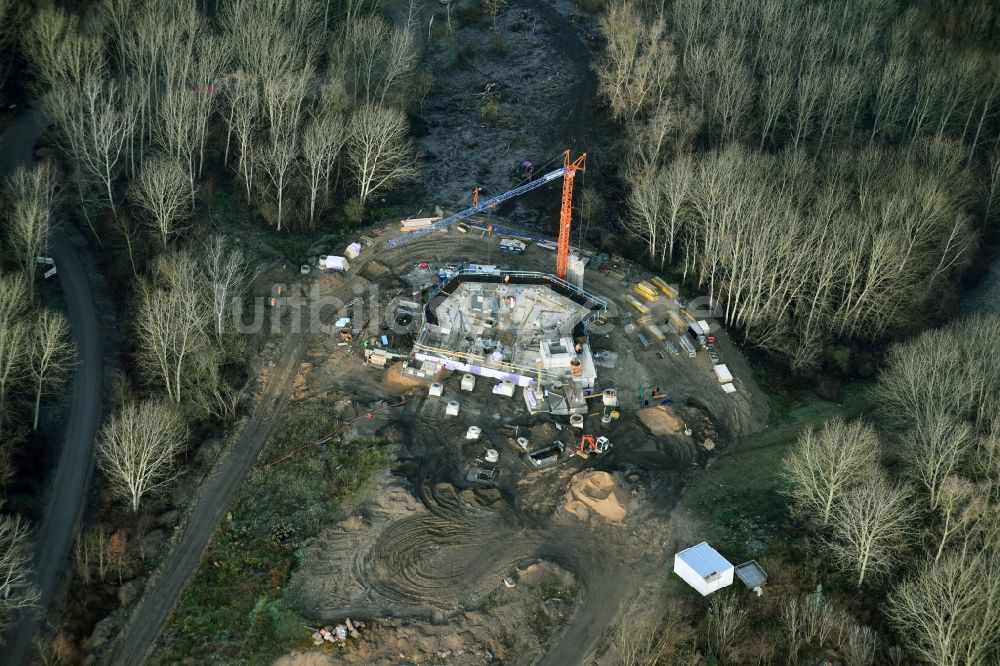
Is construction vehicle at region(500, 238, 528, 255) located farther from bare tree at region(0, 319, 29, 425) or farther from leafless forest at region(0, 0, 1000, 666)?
bare tree at region(0, 319, 29, 425)

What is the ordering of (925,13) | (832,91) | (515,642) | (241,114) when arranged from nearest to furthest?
(515,642)
(241,114)
(832,91)
(925,13)

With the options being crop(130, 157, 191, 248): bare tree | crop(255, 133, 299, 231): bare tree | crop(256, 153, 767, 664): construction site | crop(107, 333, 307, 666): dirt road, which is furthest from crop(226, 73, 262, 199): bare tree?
crop(107, 333, 307, 666): dirt road

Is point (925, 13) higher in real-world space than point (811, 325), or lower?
higher

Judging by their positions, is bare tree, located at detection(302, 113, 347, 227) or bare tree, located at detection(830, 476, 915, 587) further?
bare tree, located at detection(302, 113, 347, 227)

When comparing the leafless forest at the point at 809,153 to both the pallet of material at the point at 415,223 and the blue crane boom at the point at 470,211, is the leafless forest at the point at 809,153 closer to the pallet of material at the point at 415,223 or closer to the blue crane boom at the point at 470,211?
the blue crane boom at the point at 470,211

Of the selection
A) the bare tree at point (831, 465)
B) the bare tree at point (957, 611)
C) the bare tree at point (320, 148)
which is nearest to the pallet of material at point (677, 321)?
the bare tree at point (831, 465)

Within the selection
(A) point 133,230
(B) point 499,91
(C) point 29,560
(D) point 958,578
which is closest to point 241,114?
(A) point 133,230

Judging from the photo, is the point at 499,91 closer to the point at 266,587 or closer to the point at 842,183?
the point at 842,183

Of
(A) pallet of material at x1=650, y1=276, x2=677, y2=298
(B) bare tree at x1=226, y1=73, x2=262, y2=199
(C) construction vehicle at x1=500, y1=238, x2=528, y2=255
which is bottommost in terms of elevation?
(A) pallet of material at x1=650, y1=276, x2=677, y2=298
